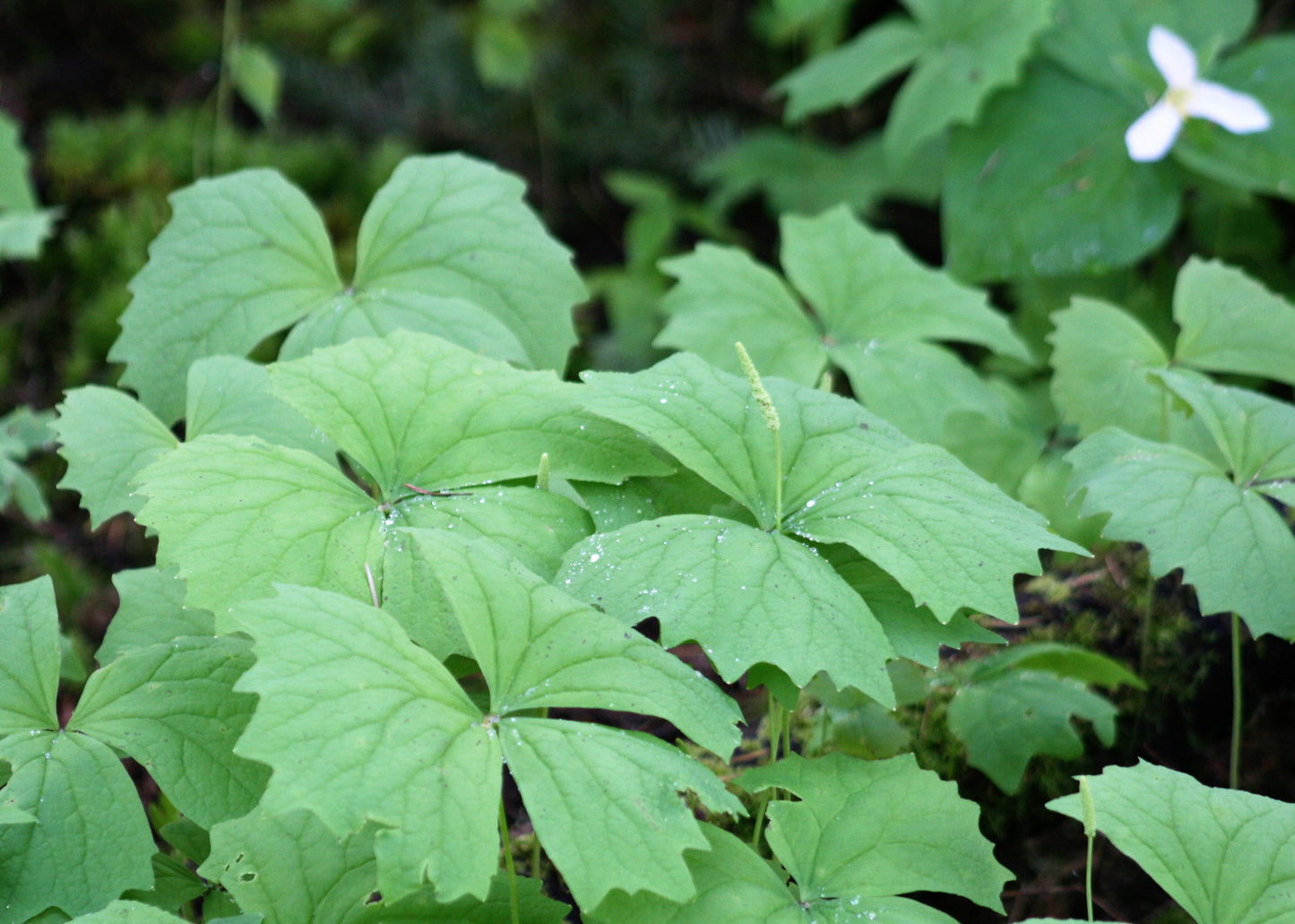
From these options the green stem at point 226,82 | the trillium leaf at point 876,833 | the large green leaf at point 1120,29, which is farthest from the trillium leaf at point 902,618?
the green stem at point 226,82

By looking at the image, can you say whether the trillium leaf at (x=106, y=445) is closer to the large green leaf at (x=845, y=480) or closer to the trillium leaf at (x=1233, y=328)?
the large green leaf at (x=845, y=480)

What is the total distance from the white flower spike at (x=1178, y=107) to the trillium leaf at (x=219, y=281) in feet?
5.49

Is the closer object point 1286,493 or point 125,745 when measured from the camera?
point 125,745

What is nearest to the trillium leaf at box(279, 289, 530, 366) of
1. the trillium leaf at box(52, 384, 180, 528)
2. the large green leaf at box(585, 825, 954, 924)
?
the trillium leaf at box(52, 384, 180, 528)

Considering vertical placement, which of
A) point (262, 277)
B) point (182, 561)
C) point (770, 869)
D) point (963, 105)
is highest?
point (963, 105)

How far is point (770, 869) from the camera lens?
1.14m

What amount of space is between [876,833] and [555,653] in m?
0.42

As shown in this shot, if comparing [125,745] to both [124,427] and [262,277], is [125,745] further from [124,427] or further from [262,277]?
[262,277]

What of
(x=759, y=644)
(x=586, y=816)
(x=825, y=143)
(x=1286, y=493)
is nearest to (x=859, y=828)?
(x=759, y=644)

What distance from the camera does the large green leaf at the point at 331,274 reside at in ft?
5.66

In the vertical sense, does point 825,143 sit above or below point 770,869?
above

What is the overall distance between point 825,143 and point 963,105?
5.09 ft

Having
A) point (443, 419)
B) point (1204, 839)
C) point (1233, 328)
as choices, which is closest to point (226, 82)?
point (443, 419)

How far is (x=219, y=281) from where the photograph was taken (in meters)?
1.75
